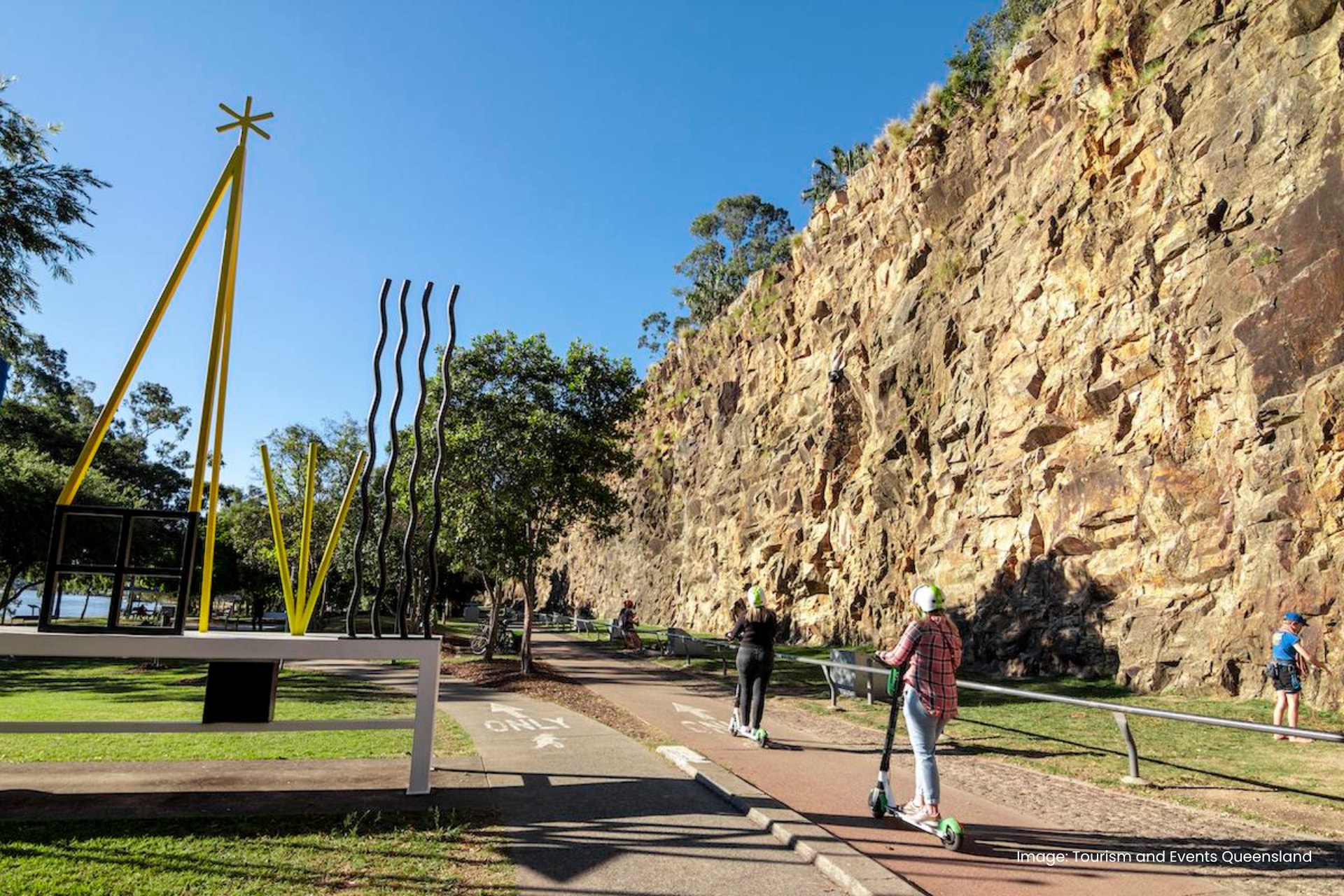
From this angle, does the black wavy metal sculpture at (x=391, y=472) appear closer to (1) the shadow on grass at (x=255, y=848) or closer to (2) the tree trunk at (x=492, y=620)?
(1) the shadow on grass at (x=255, y=848)

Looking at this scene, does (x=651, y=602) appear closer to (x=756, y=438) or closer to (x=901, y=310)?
(x=756, y=438)

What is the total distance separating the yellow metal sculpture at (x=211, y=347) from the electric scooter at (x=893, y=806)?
5499 millimetres

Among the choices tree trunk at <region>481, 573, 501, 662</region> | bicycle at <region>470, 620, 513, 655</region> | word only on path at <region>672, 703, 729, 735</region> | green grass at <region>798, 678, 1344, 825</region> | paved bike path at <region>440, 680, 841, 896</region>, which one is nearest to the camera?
paved bike path at <region>440, 680, 841, 896</region>

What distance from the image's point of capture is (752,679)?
9336 mm

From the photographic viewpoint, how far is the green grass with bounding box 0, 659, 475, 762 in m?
8.09

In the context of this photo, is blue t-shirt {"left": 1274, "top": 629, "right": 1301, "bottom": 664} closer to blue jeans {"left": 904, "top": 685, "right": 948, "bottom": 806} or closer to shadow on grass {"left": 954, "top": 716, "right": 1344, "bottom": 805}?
shadow on grass {"left": 954, "top": 716, "right": 1344, "bottom": 805}

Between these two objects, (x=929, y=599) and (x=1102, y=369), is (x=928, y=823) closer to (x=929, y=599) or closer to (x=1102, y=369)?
(x=929, y=599)

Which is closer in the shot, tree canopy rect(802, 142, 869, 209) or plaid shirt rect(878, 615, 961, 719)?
plaid shirt rect(878, 615, 961, 719)

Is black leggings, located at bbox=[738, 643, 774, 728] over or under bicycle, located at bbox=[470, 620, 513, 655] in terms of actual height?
over

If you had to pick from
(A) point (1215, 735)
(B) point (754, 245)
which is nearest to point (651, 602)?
(B) point (754, 245)

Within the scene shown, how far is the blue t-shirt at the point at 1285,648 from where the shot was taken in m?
9.48

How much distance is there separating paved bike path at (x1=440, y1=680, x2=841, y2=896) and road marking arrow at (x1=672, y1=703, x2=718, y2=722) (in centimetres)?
275

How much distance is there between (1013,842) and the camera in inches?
213

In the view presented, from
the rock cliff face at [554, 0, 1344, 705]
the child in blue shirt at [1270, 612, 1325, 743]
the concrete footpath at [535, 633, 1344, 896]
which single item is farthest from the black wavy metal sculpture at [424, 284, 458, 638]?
the rock cliff face at [554, 0, 1344, 705]
